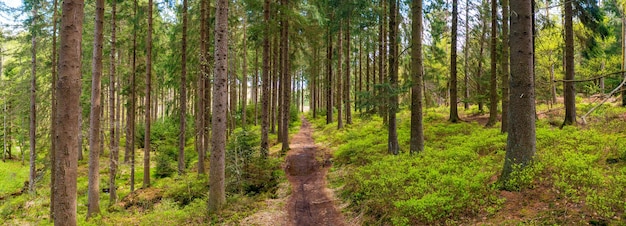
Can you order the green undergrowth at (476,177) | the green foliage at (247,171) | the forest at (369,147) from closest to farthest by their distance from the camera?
the forest at (369,147) → the green undergrowth at (476,177) → the green foliage at (247,171)

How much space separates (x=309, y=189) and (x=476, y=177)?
5.42 metres

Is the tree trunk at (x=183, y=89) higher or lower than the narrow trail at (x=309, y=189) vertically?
higher

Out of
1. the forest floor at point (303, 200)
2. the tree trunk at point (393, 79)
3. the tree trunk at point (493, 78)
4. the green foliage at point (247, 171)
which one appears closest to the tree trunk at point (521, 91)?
the forest floor at point (303, 200)

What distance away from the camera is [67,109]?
4.54 m

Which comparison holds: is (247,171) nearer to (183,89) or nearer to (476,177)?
(183,89)

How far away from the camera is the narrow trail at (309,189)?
27.4 feet

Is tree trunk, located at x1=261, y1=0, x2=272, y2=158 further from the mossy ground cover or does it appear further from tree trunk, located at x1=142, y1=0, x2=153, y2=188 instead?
tree trunk, located at x1=142, y1=0, x2=153, y2=188

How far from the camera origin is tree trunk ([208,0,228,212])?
8422 mm

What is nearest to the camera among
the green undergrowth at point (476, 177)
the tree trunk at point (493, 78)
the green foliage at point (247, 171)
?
the green undergrowth at point (476, 177)

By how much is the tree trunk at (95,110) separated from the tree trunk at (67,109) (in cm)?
613

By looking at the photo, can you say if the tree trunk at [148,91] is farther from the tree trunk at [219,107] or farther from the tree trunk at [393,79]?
the tree trunk at [393,79]

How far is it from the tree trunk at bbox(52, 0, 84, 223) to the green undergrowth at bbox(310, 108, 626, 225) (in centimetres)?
564

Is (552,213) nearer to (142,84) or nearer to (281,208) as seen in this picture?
(281,208)

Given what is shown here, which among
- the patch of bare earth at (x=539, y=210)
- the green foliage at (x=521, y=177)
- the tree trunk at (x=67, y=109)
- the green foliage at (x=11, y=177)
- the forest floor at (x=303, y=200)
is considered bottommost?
the green foliage at (x=11, y=177)
